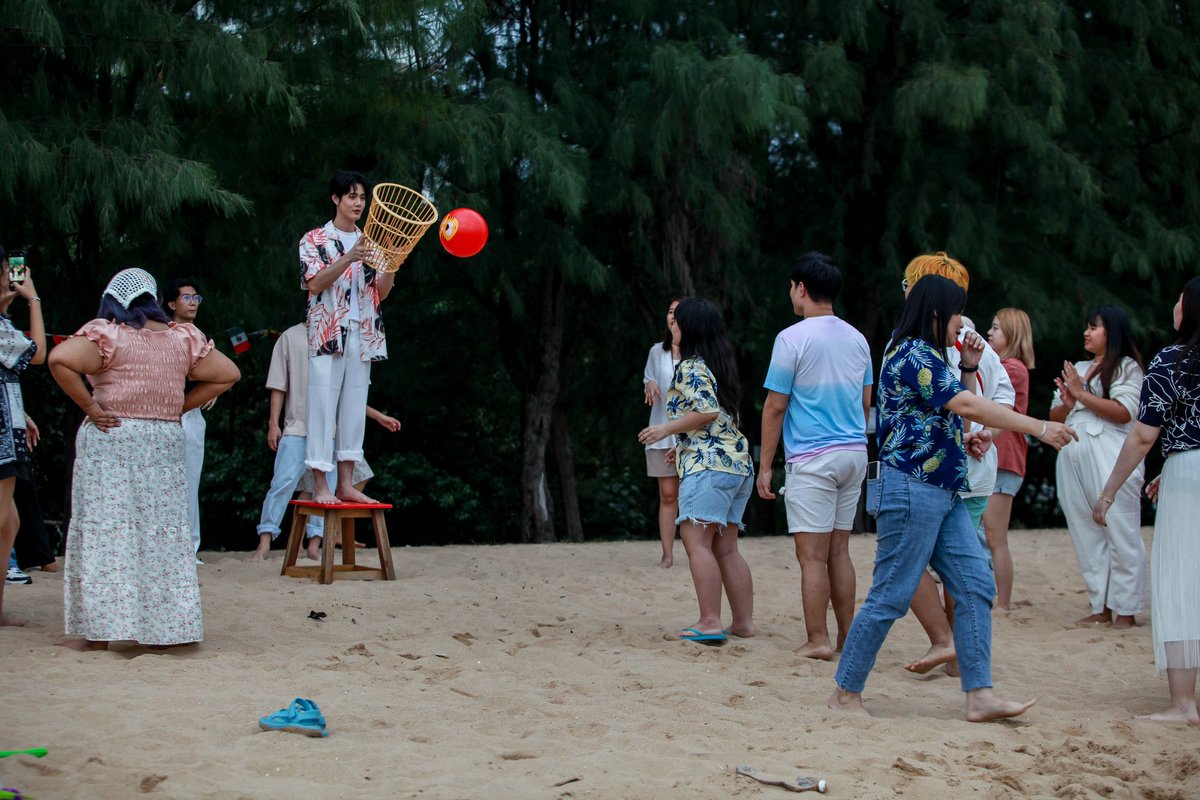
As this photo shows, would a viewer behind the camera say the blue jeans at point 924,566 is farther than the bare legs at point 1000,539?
No

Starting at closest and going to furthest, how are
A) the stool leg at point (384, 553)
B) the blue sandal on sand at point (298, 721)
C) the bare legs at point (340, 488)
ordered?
the blue sandal on sand at point (298, 721)
the bare legs at point (340, 488)
the stool leg at point (384, 553)

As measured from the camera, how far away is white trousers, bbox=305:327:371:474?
7.34 m

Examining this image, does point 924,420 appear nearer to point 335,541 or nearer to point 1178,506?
point 1178,506

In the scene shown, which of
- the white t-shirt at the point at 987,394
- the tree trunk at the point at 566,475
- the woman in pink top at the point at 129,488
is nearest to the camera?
the woman in pink top at the point at 129,488

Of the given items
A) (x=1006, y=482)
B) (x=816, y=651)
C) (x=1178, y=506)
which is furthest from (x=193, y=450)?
(x=1178, y=506)

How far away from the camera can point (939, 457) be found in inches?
179

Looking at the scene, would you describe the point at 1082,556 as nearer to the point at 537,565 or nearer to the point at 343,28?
the point at 537,565

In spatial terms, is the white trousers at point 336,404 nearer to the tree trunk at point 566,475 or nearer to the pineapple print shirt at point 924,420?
the pineapple print shirt at point 924,420

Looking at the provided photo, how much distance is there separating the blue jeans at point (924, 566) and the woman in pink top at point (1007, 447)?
2758 millimetres

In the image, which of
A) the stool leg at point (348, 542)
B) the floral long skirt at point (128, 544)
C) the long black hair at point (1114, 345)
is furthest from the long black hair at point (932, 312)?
the stool leg at point (348, 542)

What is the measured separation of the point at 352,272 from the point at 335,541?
1.58 metres

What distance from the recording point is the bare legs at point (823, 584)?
564 cm

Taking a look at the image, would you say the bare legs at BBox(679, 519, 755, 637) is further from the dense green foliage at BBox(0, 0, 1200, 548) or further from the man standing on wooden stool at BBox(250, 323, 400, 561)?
the dense green foliage at BBox(0, 0, 1200, 548)

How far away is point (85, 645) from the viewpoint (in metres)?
5.68
